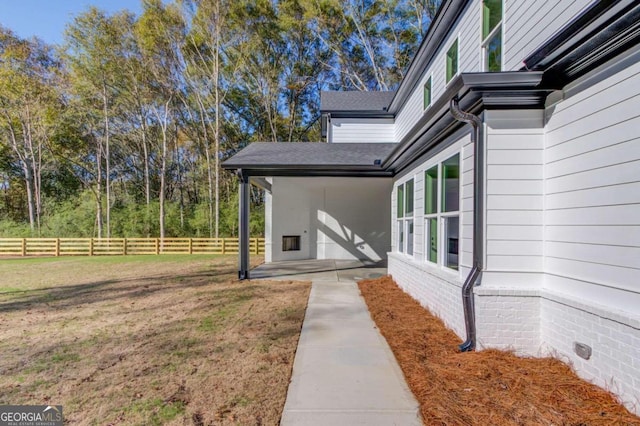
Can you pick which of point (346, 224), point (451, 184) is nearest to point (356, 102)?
point (346, 224)

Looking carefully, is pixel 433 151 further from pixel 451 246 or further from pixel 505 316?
pixel 505 316

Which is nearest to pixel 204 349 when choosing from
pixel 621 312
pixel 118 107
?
pixel 621 312

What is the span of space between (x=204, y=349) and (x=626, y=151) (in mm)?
4429

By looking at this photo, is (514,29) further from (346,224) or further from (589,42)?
(346,224)

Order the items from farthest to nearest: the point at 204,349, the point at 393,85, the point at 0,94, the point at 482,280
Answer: the point at 393,85 < the point at 0,94 < the point at 204,349 < the point at 482,280

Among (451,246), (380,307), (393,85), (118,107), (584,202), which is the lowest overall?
(380,307)

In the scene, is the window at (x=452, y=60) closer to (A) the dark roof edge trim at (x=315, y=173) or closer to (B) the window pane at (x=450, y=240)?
(A) the dark roof edge trim at (x=315, y=173)

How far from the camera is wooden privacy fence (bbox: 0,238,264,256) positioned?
48.7 feet

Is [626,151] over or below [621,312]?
over

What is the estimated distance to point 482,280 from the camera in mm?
3324

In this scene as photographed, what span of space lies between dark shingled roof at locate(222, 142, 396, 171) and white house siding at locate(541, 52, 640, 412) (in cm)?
490

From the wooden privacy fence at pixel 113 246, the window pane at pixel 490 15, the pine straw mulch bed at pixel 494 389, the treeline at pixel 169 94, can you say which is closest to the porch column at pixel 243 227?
the pine straw mulch bed at pixel 494 389
